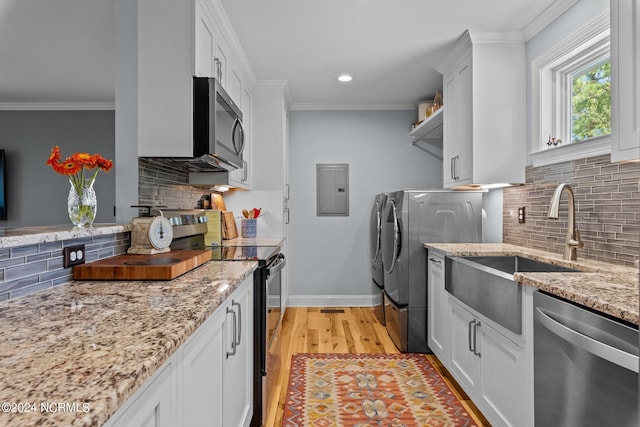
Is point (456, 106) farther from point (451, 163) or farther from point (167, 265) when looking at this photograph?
point (167, 265)

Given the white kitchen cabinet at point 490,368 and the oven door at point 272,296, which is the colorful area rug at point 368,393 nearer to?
the white kitchen cabinet at point 490,368

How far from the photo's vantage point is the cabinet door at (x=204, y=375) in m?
1.00

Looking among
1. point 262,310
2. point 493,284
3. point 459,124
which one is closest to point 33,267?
point 262,310

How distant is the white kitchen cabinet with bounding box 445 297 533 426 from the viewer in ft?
5.40

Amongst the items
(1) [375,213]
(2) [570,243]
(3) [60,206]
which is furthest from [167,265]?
(3) [60,206]

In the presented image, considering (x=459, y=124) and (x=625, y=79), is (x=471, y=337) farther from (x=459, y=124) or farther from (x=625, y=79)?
(x=459, y=124)

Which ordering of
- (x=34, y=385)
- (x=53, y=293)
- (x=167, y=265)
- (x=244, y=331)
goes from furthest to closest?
(x=244, y=331)
(x=167, y=265)
(x=53, y=293)
(x=34, y=385)

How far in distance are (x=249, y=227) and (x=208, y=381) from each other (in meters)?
2.51

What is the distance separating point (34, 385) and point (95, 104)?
15.8ft

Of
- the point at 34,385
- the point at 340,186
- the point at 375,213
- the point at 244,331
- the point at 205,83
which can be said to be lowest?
the point at 244,331

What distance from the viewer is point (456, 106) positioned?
121 inches

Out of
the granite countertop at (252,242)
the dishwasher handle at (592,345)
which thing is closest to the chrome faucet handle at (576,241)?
the dishwasher handle at (592,345)

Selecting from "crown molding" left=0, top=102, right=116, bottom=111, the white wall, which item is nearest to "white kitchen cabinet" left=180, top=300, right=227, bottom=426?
the white wall

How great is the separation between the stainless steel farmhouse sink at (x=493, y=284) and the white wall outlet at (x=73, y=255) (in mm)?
1800
